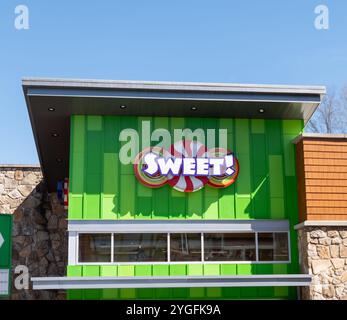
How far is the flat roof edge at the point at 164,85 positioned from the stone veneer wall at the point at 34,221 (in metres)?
11.1

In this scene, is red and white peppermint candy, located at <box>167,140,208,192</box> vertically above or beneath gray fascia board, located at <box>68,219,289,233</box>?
above

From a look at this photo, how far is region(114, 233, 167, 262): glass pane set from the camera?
18453 millimetres

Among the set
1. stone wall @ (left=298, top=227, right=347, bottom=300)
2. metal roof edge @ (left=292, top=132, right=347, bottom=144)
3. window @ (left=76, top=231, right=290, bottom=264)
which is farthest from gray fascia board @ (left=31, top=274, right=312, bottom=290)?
metal roof edge @ (left=292, top=132, right=347, bottom=144)

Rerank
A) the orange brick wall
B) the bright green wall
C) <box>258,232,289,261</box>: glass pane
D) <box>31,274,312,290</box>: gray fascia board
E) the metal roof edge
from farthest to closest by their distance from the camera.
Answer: <box>258,232,289,261</box>: glass pane → the metal roof edge → the bright green wall → the orange brick wall → <box>31,274,312,290</box>: gray fascia board

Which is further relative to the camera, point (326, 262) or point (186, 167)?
point (186, 167)

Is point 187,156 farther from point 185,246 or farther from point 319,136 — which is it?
point 319,136

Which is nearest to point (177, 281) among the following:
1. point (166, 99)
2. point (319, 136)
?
point (166, 99)

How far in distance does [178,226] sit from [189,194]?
1010 millimetres

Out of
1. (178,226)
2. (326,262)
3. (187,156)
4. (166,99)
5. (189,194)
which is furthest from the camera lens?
(187,156)

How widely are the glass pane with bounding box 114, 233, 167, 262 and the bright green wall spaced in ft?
0.92

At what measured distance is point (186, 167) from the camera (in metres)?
18.8

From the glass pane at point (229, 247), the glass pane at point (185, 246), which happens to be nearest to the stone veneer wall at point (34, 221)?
the glass pane at point (185, 246)

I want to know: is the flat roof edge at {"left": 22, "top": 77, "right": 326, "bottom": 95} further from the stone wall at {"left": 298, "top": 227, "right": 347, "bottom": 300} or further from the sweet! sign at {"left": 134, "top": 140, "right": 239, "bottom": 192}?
the stone wall at {"left": 298, "top": 227, "right": 347, "bottom": 300}

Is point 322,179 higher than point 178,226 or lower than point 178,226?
higher
